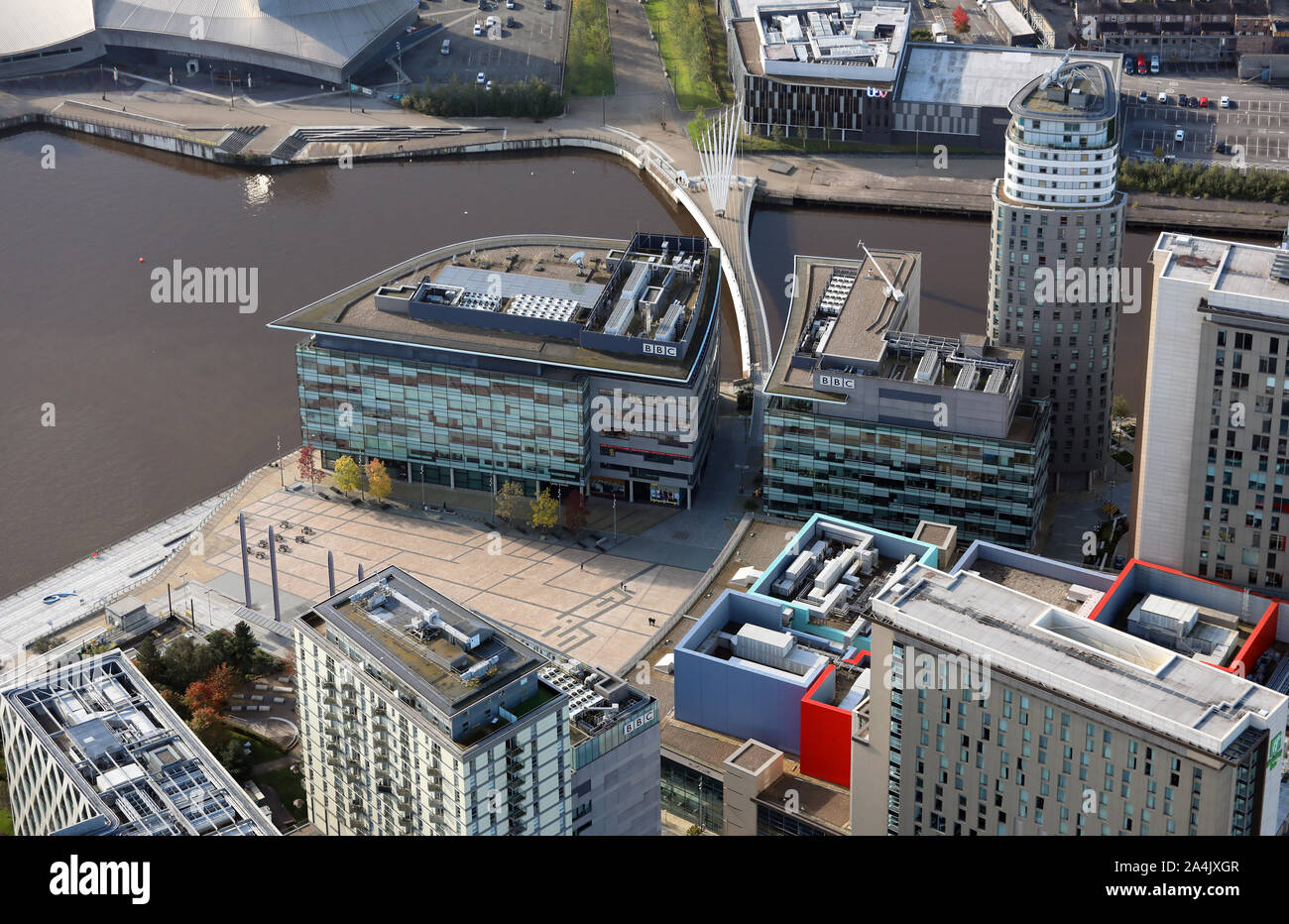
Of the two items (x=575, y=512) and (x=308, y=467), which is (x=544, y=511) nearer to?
(x=575, y=512)

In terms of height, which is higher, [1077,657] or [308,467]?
[1077,657]

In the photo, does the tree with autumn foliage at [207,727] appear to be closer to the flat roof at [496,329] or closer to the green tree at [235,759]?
the green tree at [235,759]

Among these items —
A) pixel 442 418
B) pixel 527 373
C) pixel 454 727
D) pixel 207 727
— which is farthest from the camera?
pixel 442 418

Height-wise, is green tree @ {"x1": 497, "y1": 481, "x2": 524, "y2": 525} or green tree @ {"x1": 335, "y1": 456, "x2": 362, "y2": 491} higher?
green tree @ {"x1": 335, "y1": 456, "x2": 362, "y2": 491}

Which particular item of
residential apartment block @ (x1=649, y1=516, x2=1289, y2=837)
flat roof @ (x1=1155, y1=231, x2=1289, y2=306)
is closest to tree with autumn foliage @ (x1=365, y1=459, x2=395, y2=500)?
residential apartment block @ (x1=649, y1=516, x2=1289, y2=837)

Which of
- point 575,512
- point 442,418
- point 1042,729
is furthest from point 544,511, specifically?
point 1042,729

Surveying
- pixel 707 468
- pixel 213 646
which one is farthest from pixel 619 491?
pixel 213 646

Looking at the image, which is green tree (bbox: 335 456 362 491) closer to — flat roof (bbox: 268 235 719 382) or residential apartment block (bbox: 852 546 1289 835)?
flat roof (bbox: 268 235 719 382)
